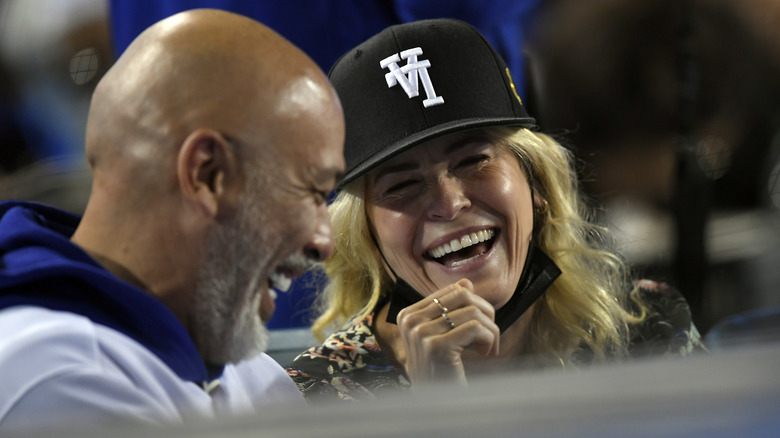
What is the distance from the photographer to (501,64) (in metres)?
1.49

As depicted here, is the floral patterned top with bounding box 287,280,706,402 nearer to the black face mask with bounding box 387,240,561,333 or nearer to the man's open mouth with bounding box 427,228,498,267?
the black face mask with bounding box 387,240,561,333

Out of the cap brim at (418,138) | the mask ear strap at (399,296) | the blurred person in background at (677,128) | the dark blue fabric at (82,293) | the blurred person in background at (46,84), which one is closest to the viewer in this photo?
the dark blue fabric at (82,293)

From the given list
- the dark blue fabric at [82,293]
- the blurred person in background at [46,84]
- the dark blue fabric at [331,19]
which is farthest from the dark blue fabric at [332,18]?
the dark blue fabric at [82,293]

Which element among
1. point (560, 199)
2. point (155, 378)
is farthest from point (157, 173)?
point (560, 199)

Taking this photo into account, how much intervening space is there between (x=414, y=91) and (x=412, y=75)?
0.09ft

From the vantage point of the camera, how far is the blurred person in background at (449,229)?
4.48 feet

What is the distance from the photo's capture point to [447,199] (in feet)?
4.57

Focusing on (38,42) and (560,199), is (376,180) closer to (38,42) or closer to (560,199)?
(560,199)

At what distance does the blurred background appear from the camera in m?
A: 1.93

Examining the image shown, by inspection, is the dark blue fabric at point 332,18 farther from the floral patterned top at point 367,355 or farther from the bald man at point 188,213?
the bald man at point 188,213

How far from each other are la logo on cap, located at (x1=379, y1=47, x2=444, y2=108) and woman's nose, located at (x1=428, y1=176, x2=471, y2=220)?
0.45 ft

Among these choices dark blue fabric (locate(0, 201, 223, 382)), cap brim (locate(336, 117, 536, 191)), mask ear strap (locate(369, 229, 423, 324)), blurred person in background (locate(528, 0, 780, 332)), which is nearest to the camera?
dark blue fabric (locate(0, 201, 223, 382))

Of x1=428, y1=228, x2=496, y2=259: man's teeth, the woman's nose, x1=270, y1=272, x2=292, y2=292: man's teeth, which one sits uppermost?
x1=270, y1=272, x2=292, y2=292: man's teeth

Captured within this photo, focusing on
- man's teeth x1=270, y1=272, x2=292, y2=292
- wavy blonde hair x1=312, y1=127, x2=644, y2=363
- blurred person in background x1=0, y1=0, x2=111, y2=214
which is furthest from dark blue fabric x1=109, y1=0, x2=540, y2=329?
man's teeth x1=270, y1=272, x2=292, y2=292
